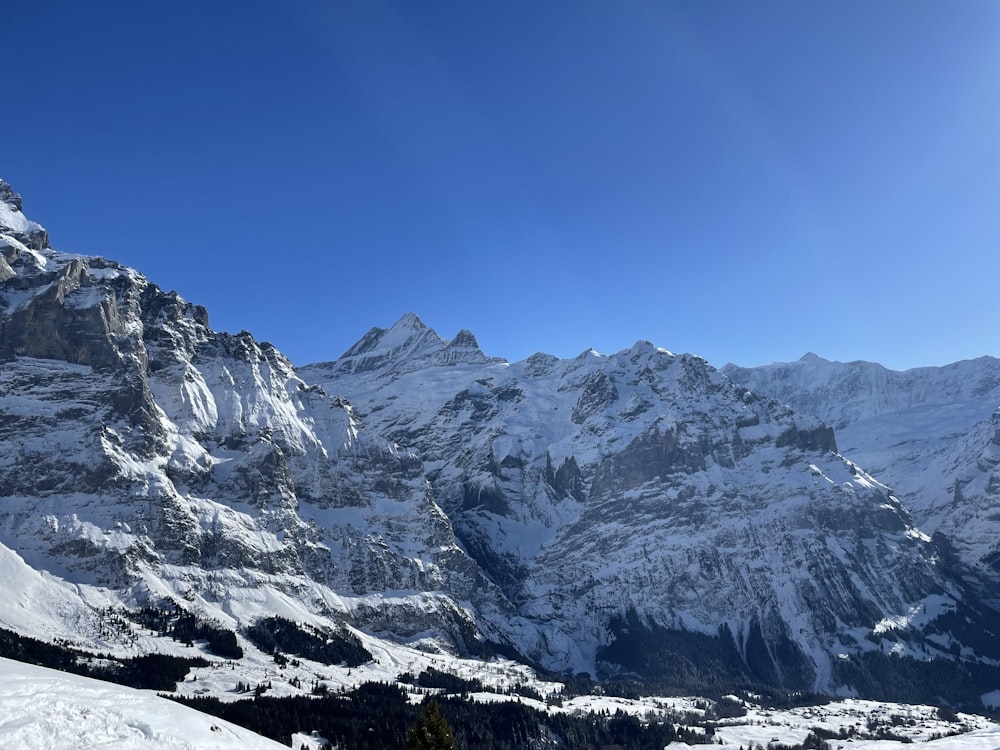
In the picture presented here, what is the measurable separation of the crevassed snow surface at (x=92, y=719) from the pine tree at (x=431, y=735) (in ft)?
42.3

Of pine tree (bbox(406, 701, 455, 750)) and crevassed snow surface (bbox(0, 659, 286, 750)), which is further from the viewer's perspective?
pine tree (bbox(406, 701, 455, 750))

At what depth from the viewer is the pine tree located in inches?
2721

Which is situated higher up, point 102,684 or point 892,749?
point 102,684

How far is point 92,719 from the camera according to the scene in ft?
173

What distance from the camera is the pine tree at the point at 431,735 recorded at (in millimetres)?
69125

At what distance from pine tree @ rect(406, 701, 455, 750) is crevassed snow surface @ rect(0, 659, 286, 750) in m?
12.9

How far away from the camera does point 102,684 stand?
60.5 metres

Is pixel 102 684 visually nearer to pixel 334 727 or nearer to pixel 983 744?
pixel 334 727

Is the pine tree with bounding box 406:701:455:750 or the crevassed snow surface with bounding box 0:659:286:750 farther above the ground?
the crevassed snow surface with bounding box 0:659:286:750

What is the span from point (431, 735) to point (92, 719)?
90.2ft

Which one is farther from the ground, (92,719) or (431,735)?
(92,719)

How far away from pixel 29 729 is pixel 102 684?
38.8ft

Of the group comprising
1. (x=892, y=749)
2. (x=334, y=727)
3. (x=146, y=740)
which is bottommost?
(x=892, y=749)

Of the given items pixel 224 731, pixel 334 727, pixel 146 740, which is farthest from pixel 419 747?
pixel 334 727
